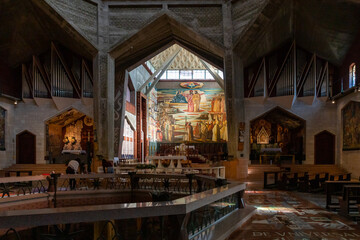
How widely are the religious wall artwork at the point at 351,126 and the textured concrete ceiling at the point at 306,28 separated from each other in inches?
103

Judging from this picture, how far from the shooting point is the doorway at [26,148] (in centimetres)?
1858

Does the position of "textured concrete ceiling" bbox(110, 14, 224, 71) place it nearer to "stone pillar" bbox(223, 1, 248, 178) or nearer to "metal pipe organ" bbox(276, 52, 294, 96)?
"stone pillar" bbox(223, 1, 248, 178)

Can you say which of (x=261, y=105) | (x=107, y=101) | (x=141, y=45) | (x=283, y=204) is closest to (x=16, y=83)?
(x=107, y=101)

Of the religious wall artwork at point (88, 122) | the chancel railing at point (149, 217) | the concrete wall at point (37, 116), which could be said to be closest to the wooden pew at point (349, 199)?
the chancel railing at point (149, 217)

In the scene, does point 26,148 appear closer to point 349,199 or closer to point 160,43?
point 160,43

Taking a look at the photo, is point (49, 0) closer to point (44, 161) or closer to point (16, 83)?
point (16, 83)

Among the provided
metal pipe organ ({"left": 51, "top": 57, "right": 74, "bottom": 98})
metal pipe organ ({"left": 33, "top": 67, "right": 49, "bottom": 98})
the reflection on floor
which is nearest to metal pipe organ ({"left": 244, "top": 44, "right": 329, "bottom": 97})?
metal pipe organ ({"left": 51, "top": 57, "right": 74, "bottom": 98})

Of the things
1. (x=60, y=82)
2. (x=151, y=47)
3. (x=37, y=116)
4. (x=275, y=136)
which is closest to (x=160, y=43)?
(x=151, y=47)

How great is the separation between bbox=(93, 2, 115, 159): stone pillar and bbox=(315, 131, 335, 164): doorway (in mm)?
10830

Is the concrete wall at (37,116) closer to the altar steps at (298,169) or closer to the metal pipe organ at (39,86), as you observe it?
the metal pipe organ at (39,86)

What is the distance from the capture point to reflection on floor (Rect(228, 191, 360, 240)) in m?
5.34

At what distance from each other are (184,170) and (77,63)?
9533mm

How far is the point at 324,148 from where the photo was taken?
1830cm

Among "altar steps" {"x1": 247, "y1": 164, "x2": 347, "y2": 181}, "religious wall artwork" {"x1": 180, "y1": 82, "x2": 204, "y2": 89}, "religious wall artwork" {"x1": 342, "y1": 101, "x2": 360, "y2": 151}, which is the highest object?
"religious wall artwork" {"x1": 180, "y1": 82, "x2": 204, "y2": 89}
